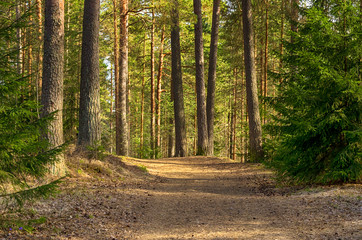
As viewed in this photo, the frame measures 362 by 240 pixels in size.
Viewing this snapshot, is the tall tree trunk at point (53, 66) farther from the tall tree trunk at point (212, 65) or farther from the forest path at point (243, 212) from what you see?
the tall tree trunk at point (212, 65)

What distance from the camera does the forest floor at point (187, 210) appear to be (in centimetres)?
556

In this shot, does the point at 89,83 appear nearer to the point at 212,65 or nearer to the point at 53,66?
the point at 53,66

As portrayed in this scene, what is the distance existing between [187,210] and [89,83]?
20.1 ft

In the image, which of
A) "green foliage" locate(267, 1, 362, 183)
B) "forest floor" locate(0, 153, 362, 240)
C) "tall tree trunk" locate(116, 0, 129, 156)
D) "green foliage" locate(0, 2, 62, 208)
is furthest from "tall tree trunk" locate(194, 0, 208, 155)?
"green foliage" locate(0, 2, 62, 208)

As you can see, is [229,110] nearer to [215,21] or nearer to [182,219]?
[215,21]

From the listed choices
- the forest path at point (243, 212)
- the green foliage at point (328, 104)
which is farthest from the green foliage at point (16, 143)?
the green foliage at point (328, 104)

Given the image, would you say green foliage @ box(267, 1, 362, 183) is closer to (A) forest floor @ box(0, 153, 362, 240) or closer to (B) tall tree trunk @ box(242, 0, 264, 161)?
(A) forest floor @ box(0, 153, 362, 240)

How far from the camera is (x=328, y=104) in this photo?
8.51 m

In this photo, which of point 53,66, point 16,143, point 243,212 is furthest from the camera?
point 53,66

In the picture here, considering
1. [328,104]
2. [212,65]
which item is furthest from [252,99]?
[328,104]

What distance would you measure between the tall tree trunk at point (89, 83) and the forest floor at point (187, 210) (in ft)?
3.62

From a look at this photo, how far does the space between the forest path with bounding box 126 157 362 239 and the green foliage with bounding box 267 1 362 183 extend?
2.68ft

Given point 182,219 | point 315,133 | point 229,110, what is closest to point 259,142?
point 315,133

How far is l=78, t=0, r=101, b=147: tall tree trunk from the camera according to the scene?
11.2 meters
